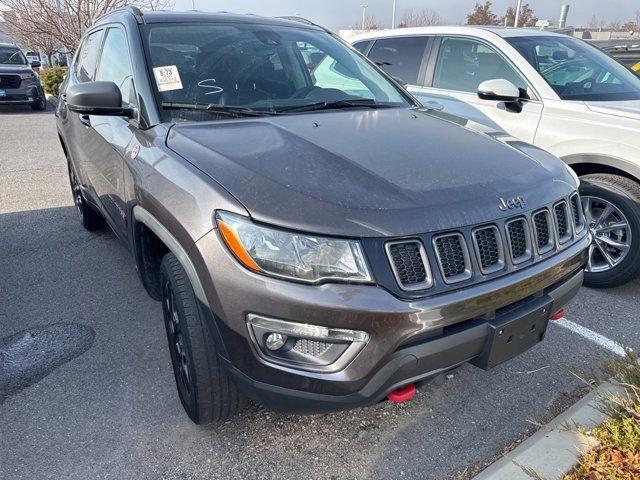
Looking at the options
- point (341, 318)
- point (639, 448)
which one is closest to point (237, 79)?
point (341, 318)

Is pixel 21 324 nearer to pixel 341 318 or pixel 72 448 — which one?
pixel 72 448

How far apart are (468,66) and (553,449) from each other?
3486 mm

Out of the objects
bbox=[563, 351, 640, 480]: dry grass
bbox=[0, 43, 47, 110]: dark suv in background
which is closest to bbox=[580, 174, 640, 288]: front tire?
bbox=[563, 351, 640, 480]: dry grass

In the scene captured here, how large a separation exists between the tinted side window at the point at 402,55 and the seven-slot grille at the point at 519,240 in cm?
323

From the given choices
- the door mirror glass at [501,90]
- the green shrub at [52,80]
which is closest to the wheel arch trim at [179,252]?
the door mirror glass at [501,90]

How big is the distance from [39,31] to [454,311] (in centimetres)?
1983

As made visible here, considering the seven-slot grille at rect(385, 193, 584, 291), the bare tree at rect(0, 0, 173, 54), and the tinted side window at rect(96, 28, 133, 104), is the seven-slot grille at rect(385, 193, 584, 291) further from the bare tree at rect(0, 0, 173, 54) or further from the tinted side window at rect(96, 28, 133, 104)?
the bare tree at rect(0, 0, 173, 54)

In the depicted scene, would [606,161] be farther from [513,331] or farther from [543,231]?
[513,331]

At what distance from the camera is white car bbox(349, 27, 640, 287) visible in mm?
3467

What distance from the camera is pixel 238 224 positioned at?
1.74 metres

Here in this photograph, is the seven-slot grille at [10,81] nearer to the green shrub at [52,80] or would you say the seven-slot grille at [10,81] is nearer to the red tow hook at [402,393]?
the green shrub at [52,80]

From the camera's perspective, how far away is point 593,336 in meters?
3.11

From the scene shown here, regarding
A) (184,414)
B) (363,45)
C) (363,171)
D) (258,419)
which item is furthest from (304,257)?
(363,45)

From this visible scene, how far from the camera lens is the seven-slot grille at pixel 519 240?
197cm
